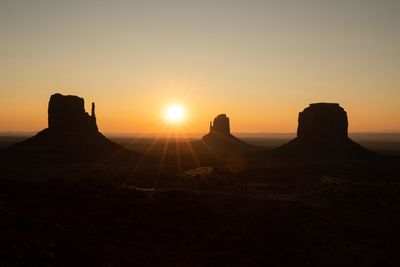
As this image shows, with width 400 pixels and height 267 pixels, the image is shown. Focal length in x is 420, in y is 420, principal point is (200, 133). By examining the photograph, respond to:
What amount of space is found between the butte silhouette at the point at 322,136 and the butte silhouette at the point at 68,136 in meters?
40.5

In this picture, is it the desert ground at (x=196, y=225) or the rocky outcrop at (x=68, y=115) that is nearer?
the desert ground at (x=196, y=225)

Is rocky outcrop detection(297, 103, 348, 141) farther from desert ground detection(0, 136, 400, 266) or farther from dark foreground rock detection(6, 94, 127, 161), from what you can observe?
desert ground detection(0, 136, 400, 266)

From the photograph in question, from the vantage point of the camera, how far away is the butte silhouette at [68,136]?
263 feet

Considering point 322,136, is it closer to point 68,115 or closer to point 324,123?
point 324,123

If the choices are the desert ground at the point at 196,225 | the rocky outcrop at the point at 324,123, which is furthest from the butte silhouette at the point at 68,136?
the rocky outcrop at the point at 324,123

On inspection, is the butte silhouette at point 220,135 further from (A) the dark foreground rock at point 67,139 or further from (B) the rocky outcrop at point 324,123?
(A) the dark foreground rock at point 67,139

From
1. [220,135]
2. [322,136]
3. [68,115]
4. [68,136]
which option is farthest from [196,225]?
[220,135]

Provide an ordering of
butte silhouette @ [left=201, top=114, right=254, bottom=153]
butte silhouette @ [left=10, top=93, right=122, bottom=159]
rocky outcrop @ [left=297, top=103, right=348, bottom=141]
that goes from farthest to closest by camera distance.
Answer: butte silhouette @ [left=201, top=114, right=254, bottom=153] → rocky outcrop @ [left=297, top=103, right=348, bottom=141] → butte silhouette @ [left=10, top=93, right=122, bottom=159]

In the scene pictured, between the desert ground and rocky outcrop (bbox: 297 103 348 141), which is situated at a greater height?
rocky outcrop (bbox: 297 103 348 141)

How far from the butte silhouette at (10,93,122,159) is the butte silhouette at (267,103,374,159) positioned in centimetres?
4049

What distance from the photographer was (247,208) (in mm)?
32375

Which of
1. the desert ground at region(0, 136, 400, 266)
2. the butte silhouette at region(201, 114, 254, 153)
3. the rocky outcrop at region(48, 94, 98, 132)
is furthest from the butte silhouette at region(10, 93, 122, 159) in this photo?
the butte silhouette at region(201, 114, 254, 153)

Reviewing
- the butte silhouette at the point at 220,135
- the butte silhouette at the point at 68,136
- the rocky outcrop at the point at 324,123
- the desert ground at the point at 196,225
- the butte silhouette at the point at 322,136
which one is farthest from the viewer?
the butte silhouette at the point at 220,135

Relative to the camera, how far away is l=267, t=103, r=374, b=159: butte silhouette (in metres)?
94.1
